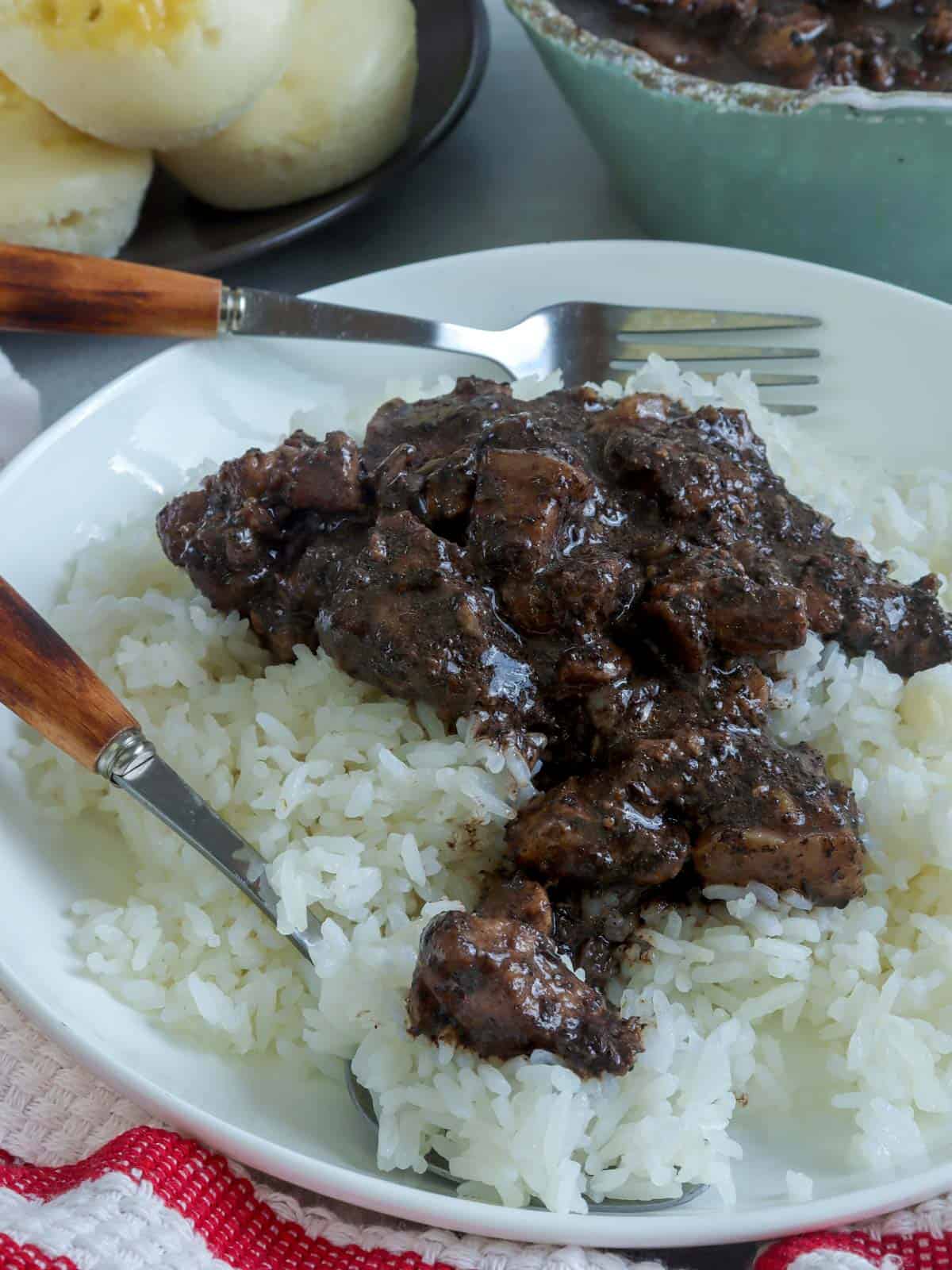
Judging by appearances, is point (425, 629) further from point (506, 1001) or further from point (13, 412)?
point (13, 412)

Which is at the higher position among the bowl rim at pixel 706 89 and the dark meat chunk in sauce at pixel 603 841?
the bowl rim at pixel 706 89

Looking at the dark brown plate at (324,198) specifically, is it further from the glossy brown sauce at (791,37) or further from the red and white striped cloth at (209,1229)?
the red and white striped cloth at (209,1229)

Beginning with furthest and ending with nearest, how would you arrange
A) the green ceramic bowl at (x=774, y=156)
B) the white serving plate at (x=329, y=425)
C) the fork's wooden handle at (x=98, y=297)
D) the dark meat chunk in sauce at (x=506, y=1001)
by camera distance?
the green ceramic bowl at (x=774, y=156)
the fork's wooden handle at (x=98, y=297)
the dark meat chunk in sauce at (x=506, y=1001)
the white serving plate at (x=329, y=425)

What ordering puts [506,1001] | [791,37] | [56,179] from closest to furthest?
[506,1001] → [56,179] → [791,37]

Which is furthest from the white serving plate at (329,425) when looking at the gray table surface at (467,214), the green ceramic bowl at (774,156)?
the gray table surface at (467,214)

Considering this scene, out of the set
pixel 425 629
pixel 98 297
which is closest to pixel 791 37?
pixel 98 297

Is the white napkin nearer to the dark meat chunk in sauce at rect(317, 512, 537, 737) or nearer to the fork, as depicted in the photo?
the fork

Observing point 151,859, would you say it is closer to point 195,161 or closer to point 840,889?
point 840,889

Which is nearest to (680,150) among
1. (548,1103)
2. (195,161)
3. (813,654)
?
(195,161)
